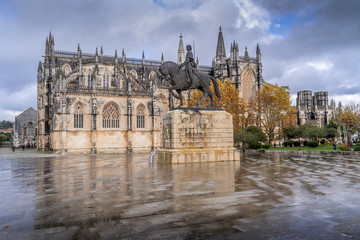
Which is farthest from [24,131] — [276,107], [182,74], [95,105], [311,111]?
[311,111]

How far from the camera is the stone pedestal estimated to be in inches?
592

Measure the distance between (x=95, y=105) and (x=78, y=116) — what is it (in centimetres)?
278

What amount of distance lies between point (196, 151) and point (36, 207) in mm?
9908

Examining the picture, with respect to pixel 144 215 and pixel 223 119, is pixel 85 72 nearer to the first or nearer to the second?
pixel 223 119

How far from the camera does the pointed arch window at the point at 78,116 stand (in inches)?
1542

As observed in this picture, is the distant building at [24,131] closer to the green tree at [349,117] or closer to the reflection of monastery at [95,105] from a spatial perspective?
the reflection of monastery at [95,105]

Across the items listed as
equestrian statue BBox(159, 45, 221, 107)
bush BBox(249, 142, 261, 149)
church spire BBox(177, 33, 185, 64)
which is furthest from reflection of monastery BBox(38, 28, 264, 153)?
equestrian statue BBox(159, 45, 221, 107)

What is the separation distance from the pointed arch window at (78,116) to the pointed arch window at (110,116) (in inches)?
117

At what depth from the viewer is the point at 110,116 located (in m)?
41.4

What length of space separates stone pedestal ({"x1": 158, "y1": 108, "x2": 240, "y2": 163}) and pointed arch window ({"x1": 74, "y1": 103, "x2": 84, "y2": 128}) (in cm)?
2642

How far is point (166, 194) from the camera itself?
22.9ft

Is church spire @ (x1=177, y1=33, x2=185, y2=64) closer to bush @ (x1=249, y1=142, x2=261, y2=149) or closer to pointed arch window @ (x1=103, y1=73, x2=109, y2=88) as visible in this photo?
pointed arch window @ (x1=103, y1=73, x2=109, y2=88)

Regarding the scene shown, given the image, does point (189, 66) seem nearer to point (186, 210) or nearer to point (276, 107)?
point (186, 210)

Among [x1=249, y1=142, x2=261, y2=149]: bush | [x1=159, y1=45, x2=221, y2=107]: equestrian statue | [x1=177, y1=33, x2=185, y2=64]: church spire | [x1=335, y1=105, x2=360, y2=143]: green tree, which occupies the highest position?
[x1=177, y1=33, x2=185, y2=64]: church spire
